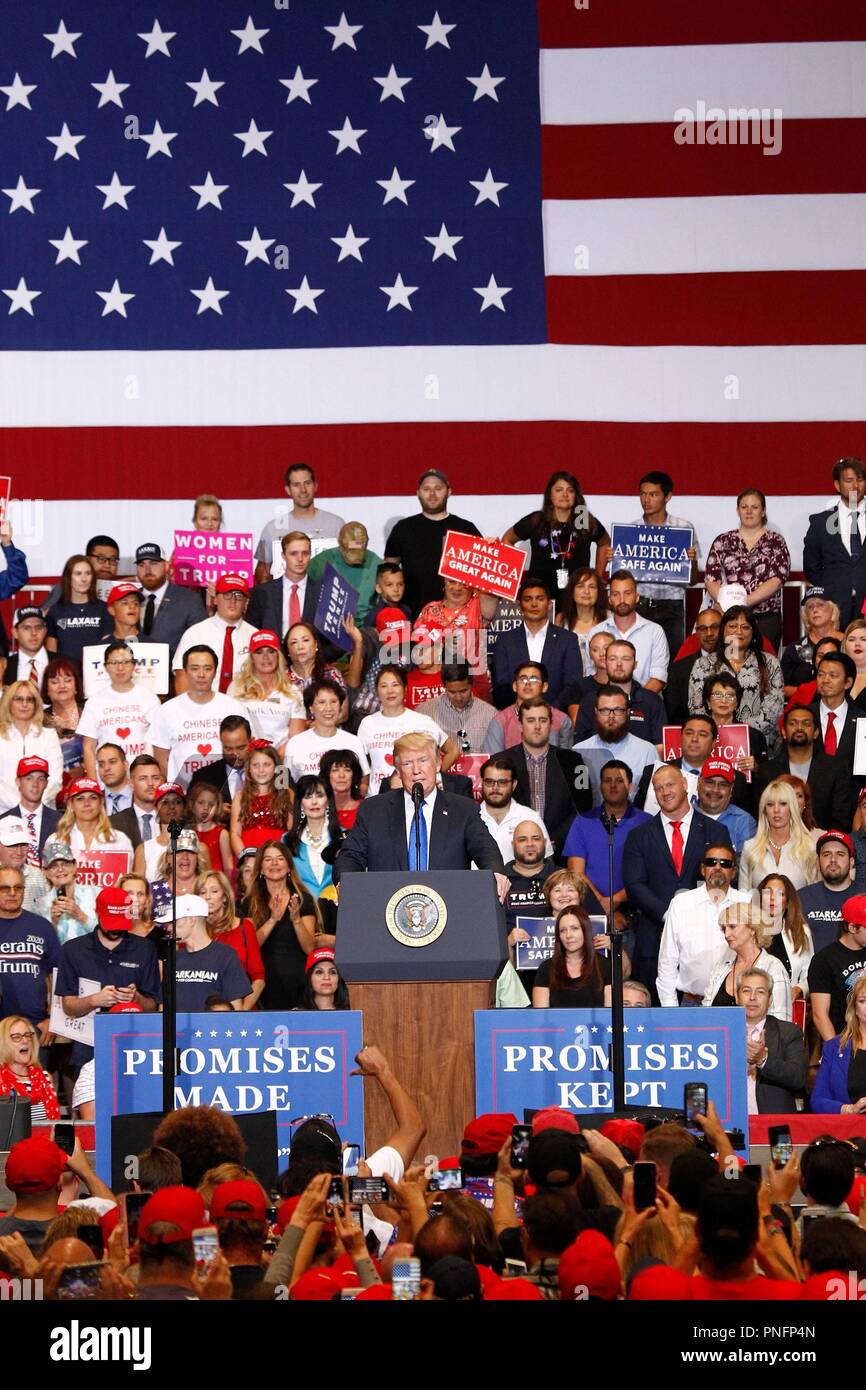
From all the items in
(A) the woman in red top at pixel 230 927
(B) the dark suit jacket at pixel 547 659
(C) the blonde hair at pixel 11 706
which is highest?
(B) the dark suit jacket at pixel 547 659

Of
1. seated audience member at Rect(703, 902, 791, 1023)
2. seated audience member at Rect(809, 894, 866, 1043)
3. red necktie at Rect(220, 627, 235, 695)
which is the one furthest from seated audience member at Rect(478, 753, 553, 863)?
red necktie at Rect(220, 627, 235, 695)

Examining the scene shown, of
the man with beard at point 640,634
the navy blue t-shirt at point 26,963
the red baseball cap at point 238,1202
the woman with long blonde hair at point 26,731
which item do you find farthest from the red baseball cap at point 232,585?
the red baseball cap at point 238,1202

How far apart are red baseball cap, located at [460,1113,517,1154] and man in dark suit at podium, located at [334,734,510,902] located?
2.40m

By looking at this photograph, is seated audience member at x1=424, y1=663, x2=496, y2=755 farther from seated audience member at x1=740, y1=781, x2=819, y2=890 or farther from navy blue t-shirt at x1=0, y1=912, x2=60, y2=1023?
navy blue t-shirt at x1=0, y1=912, x2=60, y2=1023

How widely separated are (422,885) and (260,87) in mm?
10758

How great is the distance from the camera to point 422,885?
24.2 ft

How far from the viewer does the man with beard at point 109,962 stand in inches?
392

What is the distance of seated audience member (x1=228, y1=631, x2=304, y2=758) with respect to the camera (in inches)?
503

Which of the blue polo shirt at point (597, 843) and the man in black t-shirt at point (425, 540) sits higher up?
the man in black t-shirt at point (425, 540)

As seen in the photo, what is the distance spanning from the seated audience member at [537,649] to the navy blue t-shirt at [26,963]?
12.6ft

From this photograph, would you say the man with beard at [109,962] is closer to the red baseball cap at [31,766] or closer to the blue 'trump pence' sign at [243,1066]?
the red baseball cap at [31,766]

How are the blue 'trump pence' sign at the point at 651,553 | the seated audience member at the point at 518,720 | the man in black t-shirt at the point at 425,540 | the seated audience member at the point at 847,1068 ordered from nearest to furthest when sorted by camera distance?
the seated audience member at the point at 847,1068
the seated audience member at the point at 518,720
the blue 'trump pence' sign at the point at 651,553
the man in black t-shirt at the point at 425,540

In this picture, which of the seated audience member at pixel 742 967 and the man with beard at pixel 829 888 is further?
the man with beard at pixel 829 888
